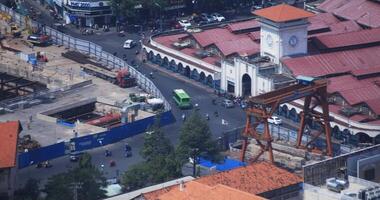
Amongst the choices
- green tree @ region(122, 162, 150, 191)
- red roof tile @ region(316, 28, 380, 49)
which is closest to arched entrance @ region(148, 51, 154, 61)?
red roof tile @ region(316, 28, 380, 49)

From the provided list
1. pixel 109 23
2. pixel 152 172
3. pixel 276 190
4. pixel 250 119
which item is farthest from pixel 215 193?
pixel 109 23

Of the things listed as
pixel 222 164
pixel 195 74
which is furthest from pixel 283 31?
pixel 222 164

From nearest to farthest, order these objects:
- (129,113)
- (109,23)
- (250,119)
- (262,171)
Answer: (262,171) → (250,119) → (129,113) → (109,23)

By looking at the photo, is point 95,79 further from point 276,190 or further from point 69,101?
point 276,190

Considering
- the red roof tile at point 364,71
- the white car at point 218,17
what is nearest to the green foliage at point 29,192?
the red roof tile at point 364,71

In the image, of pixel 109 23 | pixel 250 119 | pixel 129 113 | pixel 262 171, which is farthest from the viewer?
pixel 109 23

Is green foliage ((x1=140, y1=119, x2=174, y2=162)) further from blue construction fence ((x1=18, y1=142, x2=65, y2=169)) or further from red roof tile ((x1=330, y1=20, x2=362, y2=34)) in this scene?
red roof tile ((x1=330, y1=20, x2=362, y2=34))
